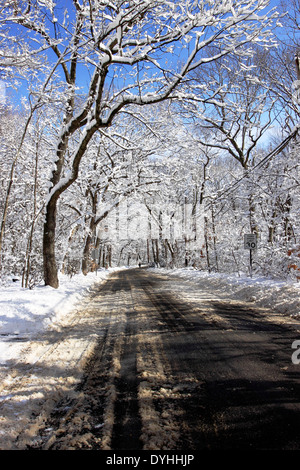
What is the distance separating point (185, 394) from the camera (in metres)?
2.75

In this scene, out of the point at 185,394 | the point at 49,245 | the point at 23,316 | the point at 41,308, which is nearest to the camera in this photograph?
the point at 185,394

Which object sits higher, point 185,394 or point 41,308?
point 41,308

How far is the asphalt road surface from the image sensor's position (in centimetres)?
209

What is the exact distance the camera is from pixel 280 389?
9.12 ft

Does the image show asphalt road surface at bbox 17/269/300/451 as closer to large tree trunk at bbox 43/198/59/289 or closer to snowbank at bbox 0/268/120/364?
snowbank at bbox 0/268/120/364

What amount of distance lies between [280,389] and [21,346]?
3818mm

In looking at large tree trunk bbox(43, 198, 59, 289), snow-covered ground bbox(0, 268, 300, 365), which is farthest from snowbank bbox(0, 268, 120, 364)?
large tree trunk bbox(43, 198, 59, 289)

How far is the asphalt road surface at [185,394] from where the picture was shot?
209cm

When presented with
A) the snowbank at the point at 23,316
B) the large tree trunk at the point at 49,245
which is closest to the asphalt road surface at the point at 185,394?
the snowbank at the point at 23,316

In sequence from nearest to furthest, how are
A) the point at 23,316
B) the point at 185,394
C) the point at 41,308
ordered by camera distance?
the point at 185,394 < the point at 23,316 < the point at 41,308

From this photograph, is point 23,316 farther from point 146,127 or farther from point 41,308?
point 146,127

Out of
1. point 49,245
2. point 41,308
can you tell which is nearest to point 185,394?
point 41,308

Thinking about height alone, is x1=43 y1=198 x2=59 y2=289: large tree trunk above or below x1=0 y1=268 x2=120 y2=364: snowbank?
above

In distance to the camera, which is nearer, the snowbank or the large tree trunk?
the snowbank
